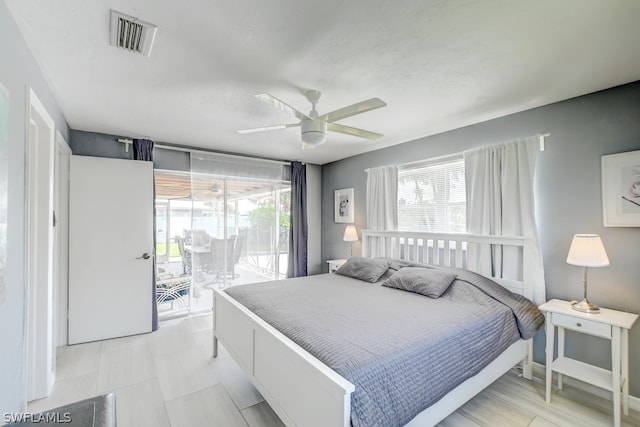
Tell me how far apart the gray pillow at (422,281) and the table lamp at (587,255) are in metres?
0.92

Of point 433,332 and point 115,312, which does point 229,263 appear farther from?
point 433,332

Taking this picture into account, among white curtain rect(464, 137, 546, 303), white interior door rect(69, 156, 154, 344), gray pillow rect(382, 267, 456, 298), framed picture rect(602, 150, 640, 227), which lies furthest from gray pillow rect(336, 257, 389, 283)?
white interior door rect(69, 156, 154, 344)

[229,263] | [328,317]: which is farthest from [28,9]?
[229,263]

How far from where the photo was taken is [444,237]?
3.36m

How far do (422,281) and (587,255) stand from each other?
1238mm

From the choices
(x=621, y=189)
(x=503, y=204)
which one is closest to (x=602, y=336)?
(x=621, y=189)

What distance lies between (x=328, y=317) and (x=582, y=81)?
2.63 meters

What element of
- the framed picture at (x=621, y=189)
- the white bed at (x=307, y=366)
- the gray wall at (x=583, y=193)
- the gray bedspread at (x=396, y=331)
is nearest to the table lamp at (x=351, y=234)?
the white bed at (x=307, y=366)

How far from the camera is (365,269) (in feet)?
11.4

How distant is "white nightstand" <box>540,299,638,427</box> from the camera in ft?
6.59

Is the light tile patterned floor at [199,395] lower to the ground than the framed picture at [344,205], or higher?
lower

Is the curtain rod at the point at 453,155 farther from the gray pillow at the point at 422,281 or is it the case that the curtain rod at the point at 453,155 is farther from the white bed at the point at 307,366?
the gray pillow at the point at 422,281

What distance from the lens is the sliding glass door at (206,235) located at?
4129mm

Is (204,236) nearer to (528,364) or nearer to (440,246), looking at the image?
(440,246)
